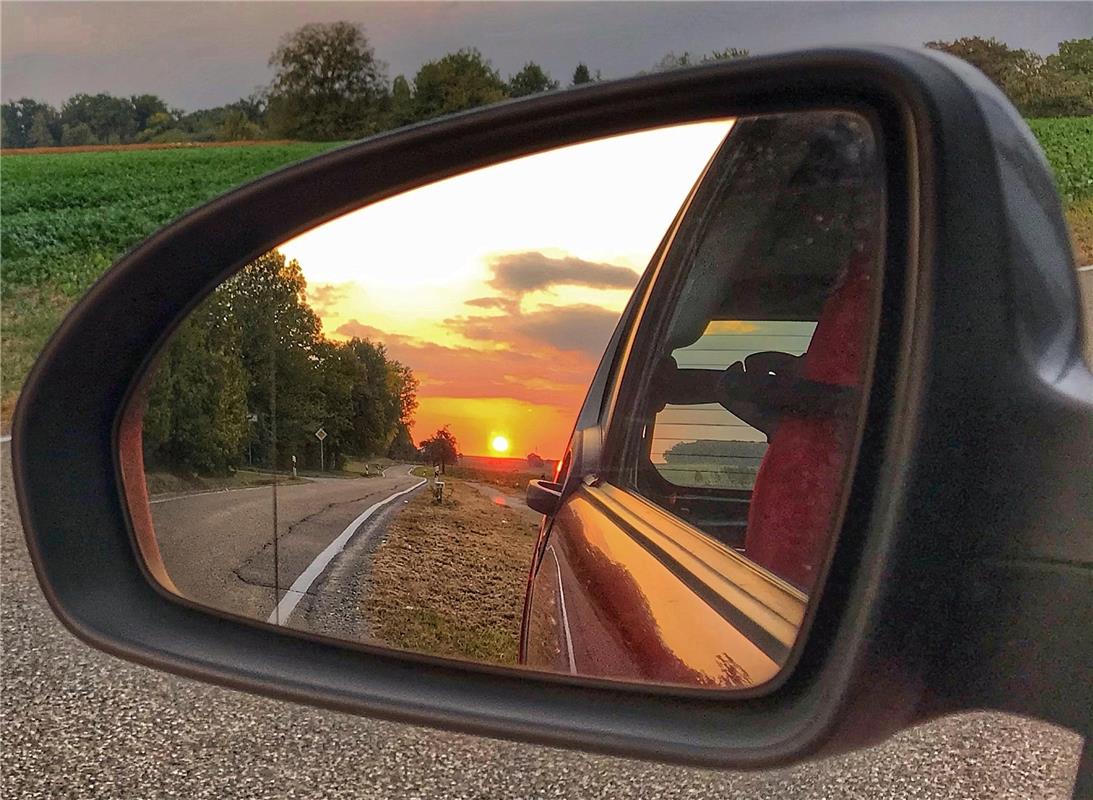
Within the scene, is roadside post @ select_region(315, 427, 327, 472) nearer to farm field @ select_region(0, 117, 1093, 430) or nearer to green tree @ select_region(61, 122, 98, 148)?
farm field @ select_region(0, 117, 1093, 430)

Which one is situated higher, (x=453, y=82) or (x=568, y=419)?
(x=453, y=82)

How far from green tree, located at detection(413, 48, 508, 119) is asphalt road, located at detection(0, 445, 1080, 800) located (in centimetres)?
1151

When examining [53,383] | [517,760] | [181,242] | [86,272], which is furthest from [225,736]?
[86,272]

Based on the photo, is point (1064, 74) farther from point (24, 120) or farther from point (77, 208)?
point (24, 120)

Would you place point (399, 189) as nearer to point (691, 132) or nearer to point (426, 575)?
point (691, 132)

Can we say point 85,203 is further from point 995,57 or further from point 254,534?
point 995,57

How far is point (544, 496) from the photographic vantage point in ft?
4.09

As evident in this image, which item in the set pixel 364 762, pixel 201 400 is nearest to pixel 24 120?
pixel 364 762

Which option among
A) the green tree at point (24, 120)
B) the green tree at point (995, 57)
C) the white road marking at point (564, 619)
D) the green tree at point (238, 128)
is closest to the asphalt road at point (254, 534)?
the white road marking at point (564, 619)

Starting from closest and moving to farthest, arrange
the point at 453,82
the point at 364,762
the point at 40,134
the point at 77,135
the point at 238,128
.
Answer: the point at 364,762, the point at 453,82, the point at 238,128, the point at 77,135, the point at 40,134

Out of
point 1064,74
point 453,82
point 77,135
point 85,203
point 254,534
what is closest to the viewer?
point 254,534

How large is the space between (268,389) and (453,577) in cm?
32

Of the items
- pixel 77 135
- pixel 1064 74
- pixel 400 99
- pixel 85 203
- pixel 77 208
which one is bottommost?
pixel 1064 74

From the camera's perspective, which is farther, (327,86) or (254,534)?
(327,86)
